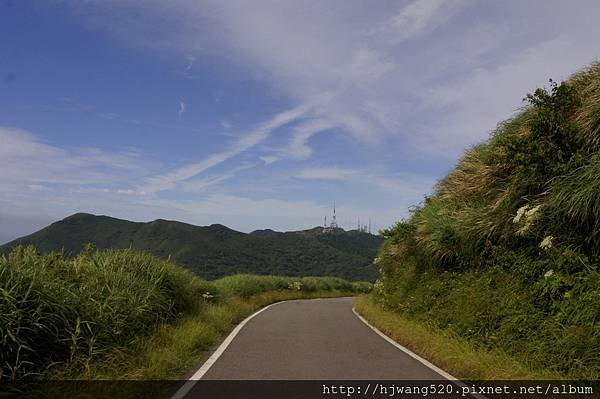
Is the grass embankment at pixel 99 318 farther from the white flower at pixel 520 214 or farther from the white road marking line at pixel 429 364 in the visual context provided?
the white flower at pixel 520 214

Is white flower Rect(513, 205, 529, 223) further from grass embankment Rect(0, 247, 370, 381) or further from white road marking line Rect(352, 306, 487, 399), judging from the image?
grass embankment Rect(0, 247, 370, 381)

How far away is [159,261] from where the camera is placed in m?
12.1

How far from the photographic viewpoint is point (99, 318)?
7.52 metres

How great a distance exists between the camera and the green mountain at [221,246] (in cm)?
8762

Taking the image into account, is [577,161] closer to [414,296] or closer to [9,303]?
[414,296]

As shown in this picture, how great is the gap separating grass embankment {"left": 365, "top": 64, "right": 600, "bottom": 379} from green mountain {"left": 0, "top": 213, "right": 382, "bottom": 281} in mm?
63662

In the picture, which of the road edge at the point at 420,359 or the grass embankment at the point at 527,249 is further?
the road edge at the point at 420,359

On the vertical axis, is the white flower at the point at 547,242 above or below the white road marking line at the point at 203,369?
above

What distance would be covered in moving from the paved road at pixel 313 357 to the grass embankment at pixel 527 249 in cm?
81

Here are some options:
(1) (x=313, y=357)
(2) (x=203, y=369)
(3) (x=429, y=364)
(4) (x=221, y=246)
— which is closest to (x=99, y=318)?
(2) (x=203, y=369)

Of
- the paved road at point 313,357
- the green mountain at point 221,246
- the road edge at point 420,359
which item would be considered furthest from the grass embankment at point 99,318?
the green mountain at point 221,246

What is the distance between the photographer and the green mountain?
8762cm

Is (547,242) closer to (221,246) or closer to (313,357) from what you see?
(313,357)

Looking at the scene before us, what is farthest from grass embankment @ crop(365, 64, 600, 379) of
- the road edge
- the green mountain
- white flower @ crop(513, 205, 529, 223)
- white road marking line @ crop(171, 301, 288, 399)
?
the green mountain
